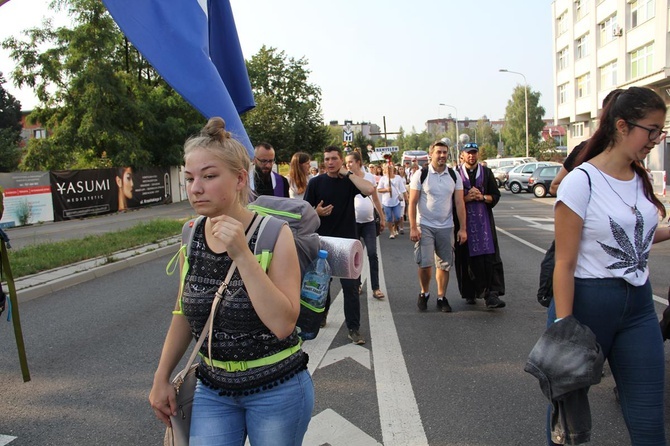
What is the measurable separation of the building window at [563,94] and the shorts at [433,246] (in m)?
50.5

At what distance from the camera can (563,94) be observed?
2064 inches

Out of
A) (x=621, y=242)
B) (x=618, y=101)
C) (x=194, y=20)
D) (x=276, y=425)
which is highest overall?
(x=194, y=20)

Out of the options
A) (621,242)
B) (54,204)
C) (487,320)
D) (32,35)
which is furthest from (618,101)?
(32,35)

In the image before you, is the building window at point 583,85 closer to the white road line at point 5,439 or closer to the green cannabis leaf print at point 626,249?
the green cannabis leaf print at point 626,249

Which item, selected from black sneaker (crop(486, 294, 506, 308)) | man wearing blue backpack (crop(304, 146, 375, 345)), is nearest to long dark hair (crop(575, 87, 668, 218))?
man wearing blue backpack (crop(304, 146, 375, 345))

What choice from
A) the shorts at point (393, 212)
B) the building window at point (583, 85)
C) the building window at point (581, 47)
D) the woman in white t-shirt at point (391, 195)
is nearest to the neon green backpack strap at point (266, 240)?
the woman in white t-shirt at point (391, 195)

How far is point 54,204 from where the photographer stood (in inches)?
811

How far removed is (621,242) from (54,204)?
2165 centimetres

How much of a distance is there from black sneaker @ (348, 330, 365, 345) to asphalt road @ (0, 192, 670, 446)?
0.07m

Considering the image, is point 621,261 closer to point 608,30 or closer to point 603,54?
point 608,30

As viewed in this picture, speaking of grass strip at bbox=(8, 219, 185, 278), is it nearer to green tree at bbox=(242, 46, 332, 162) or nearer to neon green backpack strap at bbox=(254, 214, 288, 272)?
neon green backpack strap at bbox=(254, 214, 288, 272)

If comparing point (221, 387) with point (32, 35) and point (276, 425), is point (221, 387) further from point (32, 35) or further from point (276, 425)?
point (32, 35)

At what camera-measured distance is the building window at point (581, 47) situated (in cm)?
4580

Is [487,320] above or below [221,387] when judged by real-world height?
below
